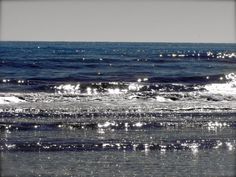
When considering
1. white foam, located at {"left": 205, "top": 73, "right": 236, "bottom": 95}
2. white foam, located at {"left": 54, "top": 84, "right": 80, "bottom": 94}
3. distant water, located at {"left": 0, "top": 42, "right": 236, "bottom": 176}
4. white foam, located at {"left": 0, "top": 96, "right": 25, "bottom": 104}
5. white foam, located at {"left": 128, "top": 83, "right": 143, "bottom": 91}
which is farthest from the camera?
white foam, located at {"left": 128, "top": 83, "right": 143, "bottom": 91}

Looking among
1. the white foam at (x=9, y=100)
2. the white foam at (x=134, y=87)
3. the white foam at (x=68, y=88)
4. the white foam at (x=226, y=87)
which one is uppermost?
the white foam at (x=9, y=100)

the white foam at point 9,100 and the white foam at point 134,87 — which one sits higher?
the white foam at point 9,100

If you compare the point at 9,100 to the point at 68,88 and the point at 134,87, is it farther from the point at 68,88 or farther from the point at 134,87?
the point at 134,87

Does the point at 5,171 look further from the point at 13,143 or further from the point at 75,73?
the point at 75,73

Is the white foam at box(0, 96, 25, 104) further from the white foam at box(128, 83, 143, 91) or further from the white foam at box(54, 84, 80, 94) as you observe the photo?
the white foam at box(128, 83, 143, 91)

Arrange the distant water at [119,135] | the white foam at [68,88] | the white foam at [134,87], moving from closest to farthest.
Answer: the distant water at [119,135] < the white foam at [68,88] < the white foam at [134,87]

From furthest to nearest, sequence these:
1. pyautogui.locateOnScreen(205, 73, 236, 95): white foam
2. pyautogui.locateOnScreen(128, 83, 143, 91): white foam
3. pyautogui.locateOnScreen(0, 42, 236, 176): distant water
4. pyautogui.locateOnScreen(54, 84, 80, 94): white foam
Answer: pyautogui.locateOnScreen(128, 83, 143, 91): white foam
pyautogui.locateOnScreen(54, 84, 80, 94): white foam
pyautogui.locateOnScreen(205, 73, 236, 95): white foam
pyautogui.locateOnScreen(0, 42, 236, 176): distant water

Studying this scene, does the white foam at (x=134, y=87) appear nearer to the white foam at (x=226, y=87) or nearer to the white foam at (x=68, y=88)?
the white foam at (x=68, y=88)

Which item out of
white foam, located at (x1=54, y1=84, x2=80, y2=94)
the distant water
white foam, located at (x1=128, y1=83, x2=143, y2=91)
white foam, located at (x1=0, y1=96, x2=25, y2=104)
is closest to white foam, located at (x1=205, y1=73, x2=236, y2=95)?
the distant water

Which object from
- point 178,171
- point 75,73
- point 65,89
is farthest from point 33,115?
point 75,73

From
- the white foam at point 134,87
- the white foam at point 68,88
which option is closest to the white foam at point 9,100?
the white foam at point 68,88

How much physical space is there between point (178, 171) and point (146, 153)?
6.61 feet

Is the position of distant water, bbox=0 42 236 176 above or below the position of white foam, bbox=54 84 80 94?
above

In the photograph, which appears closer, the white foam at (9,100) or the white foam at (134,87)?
the white foam at (9,100)
